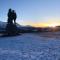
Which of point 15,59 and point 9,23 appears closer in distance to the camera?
point 15,59

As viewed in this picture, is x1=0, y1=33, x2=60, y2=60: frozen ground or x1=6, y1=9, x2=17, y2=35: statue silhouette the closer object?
x1=0, y1=33, x2=60, y2=60: frozen ground

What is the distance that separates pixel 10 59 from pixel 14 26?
1042 inches

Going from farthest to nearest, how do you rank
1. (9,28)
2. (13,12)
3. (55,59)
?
(13,12)
(9,28)
(55,59)

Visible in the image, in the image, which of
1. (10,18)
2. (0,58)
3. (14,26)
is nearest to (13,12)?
(10,18)

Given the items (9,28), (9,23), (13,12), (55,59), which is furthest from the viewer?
(13,12)

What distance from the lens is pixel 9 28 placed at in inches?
1422

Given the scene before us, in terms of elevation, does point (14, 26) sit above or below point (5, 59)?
above

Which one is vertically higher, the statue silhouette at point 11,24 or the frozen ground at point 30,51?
the statue silhouette at point 11,24

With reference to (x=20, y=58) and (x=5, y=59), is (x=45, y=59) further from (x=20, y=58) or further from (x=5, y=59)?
(x=5, y=59)

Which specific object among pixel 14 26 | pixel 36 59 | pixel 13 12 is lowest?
pixel 36 59

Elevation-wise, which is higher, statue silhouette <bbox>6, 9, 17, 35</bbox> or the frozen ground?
statue silhouette <bbox>6, 9, 17, 35</bbox>

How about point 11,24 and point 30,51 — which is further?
point 11,24

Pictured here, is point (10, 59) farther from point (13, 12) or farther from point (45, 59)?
point (13, 12)

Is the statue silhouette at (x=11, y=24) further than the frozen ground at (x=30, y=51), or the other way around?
the statue silhouette at (x=11, y=24)
